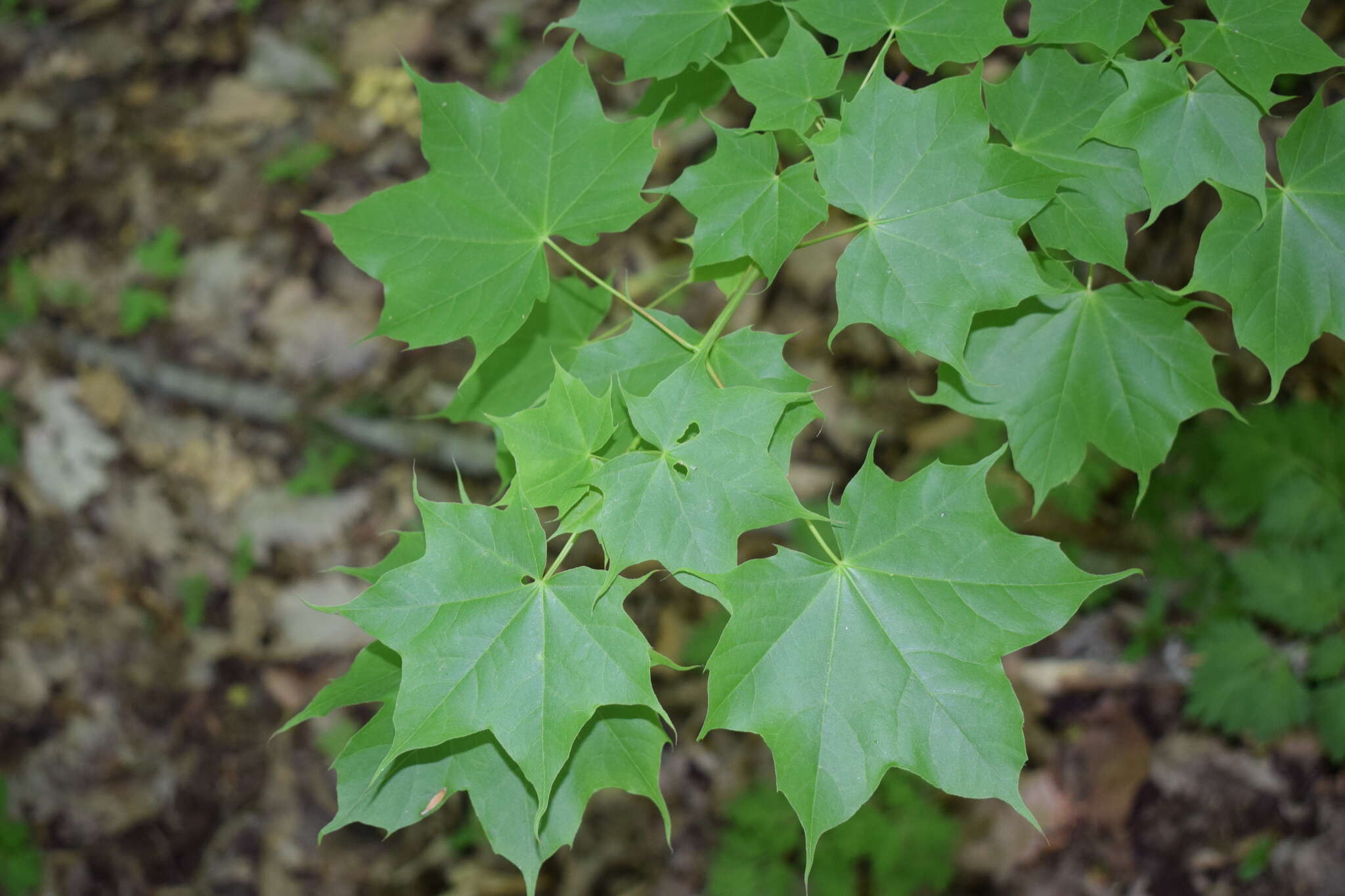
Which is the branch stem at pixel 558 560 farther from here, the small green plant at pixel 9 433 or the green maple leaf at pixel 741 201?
the small green plant at pixel 9 433

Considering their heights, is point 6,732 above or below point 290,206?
below

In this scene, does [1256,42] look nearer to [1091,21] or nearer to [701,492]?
[1091,21]

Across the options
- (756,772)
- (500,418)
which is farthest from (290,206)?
(500,418)

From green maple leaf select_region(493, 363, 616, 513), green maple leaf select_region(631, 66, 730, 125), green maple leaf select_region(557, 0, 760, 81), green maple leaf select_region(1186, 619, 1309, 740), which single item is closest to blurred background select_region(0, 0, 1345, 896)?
green maple leaf select_region(1186, 619, 1309, 740)

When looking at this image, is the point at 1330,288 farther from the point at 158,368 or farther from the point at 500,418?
the point at 158,368

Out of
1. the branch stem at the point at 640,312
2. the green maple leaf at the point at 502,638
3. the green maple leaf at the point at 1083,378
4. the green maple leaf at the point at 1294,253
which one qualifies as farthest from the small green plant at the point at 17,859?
the green maple leaf at the point at 1294,253
